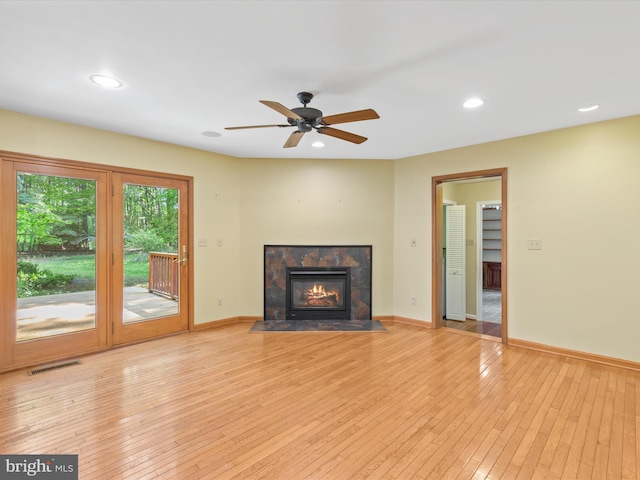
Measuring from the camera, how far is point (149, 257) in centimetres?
414

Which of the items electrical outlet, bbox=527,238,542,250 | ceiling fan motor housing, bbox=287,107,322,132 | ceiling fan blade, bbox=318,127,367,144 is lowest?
electrical outlet, bbox=527,238,542,250

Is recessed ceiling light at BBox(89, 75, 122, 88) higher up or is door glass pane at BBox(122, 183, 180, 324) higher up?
recessed ceiling light at BBox(89, 75, 122, 88)

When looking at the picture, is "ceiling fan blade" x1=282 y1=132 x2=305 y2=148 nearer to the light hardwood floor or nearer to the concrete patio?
the light hardwood floor

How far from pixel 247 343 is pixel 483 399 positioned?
8.70 ft

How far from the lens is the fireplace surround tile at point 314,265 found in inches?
199

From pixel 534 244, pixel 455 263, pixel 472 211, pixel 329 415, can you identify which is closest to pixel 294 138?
pixel 329 415

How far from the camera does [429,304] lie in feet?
15.6

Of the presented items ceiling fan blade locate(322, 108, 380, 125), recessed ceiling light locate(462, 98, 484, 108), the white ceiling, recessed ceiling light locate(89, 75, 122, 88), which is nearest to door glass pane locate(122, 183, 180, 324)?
the white ceiling

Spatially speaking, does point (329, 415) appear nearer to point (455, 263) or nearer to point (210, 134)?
point (210, 134)

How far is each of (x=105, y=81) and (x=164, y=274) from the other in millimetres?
2522

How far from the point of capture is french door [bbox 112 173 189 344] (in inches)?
152

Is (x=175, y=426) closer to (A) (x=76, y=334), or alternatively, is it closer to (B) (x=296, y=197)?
(A) (x=76, y=334)

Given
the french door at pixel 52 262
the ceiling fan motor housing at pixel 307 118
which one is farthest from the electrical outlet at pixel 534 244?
the french door at pixel 52 262

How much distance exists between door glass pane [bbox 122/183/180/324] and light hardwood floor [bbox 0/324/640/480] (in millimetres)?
659
